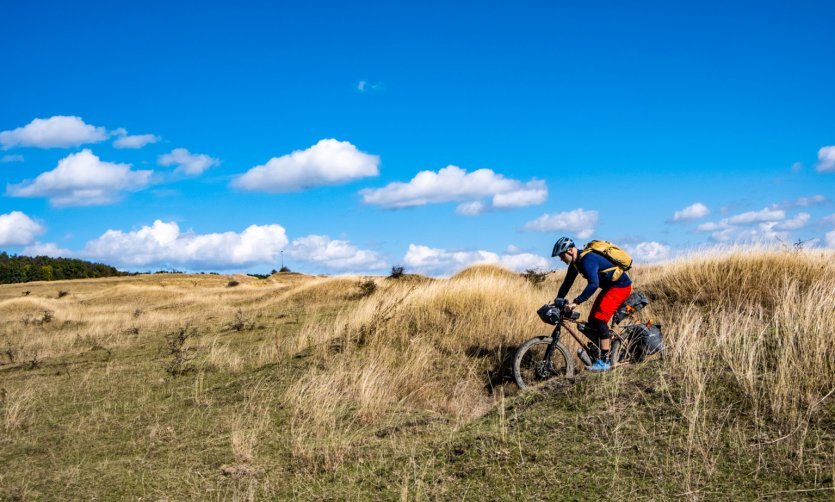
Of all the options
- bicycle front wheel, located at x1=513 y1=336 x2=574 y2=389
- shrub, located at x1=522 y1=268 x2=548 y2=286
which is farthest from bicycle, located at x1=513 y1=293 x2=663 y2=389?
shrub, located at x1=522 y1=268 x2=548 y2=286

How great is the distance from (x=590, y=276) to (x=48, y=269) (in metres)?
82.2

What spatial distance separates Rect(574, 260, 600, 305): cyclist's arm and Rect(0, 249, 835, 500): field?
1126mm

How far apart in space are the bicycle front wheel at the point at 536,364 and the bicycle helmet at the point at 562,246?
124 cm

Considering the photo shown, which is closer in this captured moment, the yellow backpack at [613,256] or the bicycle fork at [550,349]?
the yellow backpack at [613,256]

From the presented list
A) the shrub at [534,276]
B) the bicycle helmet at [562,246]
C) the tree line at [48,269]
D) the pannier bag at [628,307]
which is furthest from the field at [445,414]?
the tree line at [48,269]

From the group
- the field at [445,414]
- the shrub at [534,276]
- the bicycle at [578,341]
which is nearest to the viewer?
the field at [445,414]

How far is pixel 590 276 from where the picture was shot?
7.35m

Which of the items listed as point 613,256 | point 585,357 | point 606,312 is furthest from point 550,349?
point 613,256

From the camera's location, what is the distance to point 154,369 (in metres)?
11.1

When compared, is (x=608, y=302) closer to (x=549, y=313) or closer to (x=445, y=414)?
(x=549, y=313)

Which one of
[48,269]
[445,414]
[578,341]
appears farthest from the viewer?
[48,269]

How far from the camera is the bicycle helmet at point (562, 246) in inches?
298

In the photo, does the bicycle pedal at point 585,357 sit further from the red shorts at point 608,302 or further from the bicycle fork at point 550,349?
the red shorts at point 608,302

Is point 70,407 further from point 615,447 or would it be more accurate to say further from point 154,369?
point 615,447
